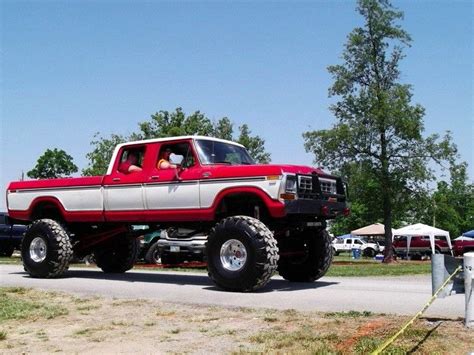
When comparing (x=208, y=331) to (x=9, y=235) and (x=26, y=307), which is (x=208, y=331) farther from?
(x=9, y=235)

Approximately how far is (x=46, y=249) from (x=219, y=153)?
13.9 feet

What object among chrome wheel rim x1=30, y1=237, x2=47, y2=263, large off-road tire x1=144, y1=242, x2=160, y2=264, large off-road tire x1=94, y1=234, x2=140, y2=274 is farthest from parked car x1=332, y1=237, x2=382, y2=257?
chrome wheel rim x1=30, y1=237, x2=47, y2=263

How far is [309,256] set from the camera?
11641mm

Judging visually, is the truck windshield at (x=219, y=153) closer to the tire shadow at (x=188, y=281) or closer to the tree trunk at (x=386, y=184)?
the tire shadow at (x=188, y=281)

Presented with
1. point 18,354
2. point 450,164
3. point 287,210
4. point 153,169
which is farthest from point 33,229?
point 450,164

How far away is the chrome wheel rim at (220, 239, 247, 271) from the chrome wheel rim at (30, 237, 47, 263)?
462cm

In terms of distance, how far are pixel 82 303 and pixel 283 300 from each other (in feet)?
9.36

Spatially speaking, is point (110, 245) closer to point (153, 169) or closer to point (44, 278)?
point (44, 278)

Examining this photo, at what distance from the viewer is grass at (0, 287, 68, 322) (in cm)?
785

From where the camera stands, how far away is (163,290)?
10375mm

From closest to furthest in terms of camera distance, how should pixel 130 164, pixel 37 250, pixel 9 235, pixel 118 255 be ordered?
pixel 130 164, pixel 37 250, pixel 118 255, pixel 9 235

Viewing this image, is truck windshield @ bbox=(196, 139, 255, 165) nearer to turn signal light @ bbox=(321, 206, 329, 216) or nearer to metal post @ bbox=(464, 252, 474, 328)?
turn signal light @ bbox=(321, 206, 329, 216)

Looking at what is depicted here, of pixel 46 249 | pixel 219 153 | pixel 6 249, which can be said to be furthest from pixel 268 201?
pixel 6 249

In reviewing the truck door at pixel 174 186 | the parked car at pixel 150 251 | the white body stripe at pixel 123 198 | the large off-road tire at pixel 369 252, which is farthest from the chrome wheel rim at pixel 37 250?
the large off-road tire at pixel 369 252
